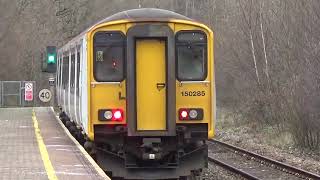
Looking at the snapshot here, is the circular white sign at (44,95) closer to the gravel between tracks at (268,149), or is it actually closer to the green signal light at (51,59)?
the green signal light at (51,59)

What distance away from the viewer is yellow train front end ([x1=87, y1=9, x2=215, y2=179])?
35.4 ft

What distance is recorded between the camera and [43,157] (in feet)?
37.2

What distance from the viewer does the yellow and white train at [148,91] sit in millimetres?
10789

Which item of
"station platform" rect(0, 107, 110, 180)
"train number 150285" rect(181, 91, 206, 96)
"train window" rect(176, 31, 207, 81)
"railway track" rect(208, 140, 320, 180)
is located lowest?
"railway track" rect(208, 140, 320, 180)

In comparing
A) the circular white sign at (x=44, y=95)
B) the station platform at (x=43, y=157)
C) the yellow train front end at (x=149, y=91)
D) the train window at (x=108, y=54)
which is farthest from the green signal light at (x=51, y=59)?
the train window at (x=108, y=54)

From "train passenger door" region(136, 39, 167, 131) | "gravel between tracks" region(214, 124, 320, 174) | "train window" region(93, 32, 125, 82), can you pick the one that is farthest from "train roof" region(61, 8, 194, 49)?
"gravel between tracks" region(214, 124, 320, 174)

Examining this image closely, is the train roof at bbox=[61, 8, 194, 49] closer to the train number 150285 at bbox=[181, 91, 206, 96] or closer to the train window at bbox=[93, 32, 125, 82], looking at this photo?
the train window at bbox=[93, 32, 125, 82]

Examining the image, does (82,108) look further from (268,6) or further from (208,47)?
(268,6)

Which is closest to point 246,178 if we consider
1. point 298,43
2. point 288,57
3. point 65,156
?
point 65,156

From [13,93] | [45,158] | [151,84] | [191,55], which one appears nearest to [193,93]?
[191,55]

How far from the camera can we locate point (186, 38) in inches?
437

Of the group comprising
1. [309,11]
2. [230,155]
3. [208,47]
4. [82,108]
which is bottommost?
[230,155]

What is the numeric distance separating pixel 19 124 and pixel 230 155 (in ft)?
24.2

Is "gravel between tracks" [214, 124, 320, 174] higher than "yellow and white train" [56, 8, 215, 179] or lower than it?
lower
